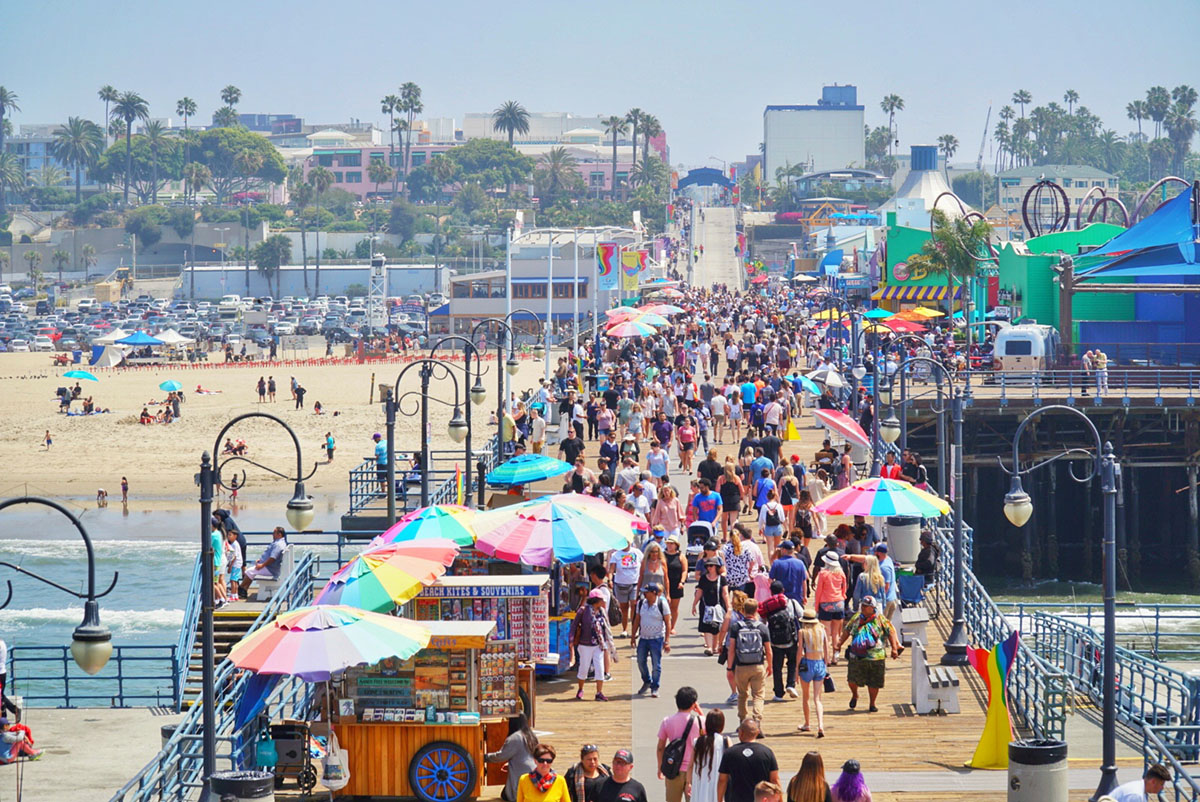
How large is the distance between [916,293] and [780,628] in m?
54.1

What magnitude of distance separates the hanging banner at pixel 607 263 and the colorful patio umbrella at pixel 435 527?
141 feet

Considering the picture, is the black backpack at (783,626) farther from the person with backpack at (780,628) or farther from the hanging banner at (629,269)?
the hanging banner at (629,269)

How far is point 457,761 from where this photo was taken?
1221cm

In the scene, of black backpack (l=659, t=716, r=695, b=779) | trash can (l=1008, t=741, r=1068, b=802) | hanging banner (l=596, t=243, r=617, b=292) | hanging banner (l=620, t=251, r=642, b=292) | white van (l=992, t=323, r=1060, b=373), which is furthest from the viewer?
hanging banner (l=620, t=251, r=642, b=292)

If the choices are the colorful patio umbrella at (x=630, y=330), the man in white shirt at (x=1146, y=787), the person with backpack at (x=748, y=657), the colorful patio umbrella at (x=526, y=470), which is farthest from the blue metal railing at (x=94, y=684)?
the man in white shirt at (x=1146, y=787)

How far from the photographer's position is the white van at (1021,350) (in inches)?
1655

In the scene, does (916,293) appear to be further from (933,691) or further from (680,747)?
(680,747)

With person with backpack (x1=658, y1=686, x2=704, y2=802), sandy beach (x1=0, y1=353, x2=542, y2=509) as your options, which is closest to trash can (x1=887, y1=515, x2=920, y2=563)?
person with backpack (x1=658, y1=686, x2=704, y2=802)

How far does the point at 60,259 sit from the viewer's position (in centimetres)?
18150

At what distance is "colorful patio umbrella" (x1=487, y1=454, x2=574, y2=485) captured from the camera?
21344mm

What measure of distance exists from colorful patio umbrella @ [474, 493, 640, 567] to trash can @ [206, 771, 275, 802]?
515cm

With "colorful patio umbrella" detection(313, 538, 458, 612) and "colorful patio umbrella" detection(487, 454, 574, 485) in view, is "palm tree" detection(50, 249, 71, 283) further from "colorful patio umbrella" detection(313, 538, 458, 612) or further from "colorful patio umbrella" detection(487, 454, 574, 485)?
"colorful patio umbrella" detection(313, 538, 458, 612)

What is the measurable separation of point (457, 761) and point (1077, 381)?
32.6 meters

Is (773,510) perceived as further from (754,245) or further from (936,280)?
(754,245)
